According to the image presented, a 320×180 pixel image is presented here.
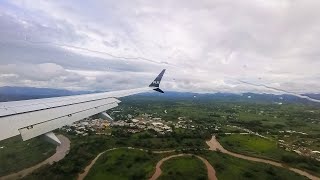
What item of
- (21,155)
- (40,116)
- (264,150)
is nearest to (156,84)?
(40,116)

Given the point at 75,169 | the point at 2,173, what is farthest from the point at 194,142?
the point at 2,173

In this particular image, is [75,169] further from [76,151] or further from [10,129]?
[10,129]

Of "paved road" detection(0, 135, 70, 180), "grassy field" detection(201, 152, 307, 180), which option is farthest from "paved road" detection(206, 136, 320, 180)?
"paved road" detection(0, 135, 70, 180)

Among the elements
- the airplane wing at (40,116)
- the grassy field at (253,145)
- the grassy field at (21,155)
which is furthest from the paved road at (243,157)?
the airplane wing at (40,116)

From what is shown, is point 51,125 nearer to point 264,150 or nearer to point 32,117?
point 32,117

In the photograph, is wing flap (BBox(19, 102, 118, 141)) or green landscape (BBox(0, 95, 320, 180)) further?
green landscape (BBox(0, 95, 320, 180))

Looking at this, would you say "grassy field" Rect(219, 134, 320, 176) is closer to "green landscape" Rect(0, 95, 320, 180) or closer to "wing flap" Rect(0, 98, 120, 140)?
"green landscape" Rect(0, 95, 320, 180)

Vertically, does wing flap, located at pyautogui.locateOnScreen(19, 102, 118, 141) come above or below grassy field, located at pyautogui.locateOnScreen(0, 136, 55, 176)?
above
